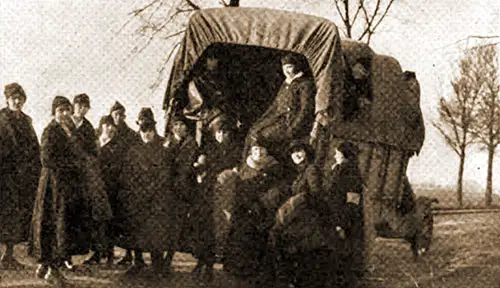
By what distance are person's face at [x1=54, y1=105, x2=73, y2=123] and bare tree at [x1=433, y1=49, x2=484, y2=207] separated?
2199 centimetres

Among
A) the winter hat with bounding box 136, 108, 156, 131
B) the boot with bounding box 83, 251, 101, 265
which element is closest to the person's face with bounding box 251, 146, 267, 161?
the winter hat with bounding box 136, 108, 156, 131

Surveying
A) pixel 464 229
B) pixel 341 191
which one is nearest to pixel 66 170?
pixel 341 191

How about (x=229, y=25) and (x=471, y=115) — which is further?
(x=471, y=115)

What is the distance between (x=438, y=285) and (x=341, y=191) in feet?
7.63

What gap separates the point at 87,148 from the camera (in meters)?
7.76

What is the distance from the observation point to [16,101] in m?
8.45

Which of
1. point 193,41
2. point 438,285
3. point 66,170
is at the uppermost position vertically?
point 193,41

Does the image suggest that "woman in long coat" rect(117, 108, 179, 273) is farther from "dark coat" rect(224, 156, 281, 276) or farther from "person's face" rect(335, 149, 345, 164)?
"person's face" rect(335, 149, 345, 164)

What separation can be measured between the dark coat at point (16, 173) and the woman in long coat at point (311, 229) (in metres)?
3.77

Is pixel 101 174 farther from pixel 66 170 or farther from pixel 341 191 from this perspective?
pixel 341 191

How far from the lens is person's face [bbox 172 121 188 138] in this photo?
857 cm

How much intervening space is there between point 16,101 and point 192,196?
2.64m

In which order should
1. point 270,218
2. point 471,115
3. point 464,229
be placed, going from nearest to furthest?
point 270,218, point 464,229, point 471,115

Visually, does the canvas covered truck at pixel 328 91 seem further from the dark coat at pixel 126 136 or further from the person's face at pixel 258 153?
the dark coat at pixel 126 136
